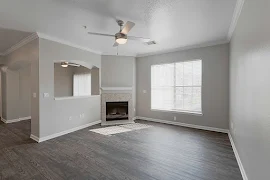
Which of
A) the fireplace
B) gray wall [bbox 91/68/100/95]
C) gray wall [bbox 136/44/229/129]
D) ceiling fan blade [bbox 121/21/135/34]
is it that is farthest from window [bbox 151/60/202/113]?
ceiling fan blade [bbox 121/21/135/34]

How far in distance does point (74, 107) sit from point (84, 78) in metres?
3.47

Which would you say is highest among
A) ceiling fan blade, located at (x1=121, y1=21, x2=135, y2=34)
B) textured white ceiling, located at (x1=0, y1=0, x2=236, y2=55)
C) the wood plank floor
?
textured white ceiling, located at (x1=0, y1=0, x2=236, y2=55)

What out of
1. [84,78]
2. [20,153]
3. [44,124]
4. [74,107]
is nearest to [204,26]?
[74,107]

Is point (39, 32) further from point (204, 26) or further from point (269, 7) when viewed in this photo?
point (269, 7)

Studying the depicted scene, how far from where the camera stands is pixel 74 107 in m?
4.66

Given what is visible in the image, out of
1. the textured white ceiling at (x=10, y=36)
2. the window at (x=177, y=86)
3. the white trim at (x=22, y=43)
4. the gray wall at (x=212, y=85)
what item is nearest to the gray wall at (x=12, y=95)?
the white trim at (x=22, y=43)

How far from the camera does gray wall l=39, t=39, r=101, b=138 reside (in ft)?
12.3

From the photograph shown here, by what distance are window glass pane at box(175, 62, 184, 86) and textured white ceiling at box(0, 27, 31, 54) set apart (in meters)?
4.60

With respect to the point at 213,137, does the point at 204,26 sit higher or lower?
higher

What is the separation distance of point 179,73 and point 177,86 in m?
0.48

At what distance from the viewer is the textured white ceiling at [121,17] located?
238 cm

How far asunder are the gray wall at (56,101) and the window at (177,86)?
263 cm

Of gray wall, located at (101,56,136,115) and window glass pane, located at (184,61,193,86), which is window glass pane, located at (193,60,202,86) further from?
gray wall, located at (101,56,136,115)

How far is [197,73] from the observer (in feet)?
16.1
